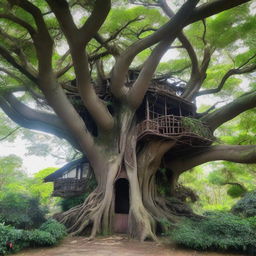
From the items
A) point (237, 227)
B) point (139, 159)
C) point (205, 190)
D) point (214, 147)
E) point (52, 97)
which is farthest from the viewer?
point (205, 190)

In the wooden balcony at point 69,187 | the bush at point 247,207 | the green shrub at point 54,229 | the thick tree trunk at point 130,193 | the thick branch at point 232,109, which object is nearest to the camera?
the green shrub at point 54,229

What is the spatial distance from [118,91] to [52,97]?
3.23m

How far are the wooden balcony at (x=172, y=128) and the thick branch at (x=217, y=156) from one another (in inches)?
55.4

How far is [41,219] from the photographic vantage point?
34.3ft

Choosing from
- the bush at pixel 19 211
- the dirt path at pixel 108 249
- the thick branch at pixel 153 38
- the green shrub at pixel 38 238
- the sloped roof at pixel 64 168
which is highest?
the thick branch at pixel 153 38

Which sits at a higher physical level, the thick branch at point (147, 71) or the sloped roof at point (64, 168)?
the thick branch at point (147, 71)

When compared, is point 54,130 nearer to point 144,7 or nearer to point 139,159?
point 139,159

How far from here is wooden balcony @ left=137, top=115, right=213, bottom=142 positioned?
10.9 m

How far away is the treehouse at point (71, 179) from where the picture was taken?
13891 mm

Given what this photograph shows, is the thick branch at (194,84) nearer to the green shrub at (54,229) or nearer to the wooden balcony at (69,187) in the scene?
the wooden balcony at (69,187)

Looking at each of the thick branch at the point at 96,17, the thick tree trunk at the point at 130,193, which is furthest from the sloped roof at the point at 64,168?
the thick branch at the point at 96,17

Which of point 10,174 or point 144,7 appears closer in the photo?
point 144,7

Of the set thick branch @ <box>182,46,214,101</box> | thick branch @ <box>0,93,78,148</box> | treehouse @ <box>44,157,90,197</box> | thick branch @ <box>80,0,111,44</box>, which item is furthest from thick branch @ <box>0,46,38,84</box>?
thick branch @ <box>182,46,214,101</box>

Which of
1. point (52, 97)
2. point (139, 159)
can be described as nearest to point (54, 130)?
point (52, 97)
